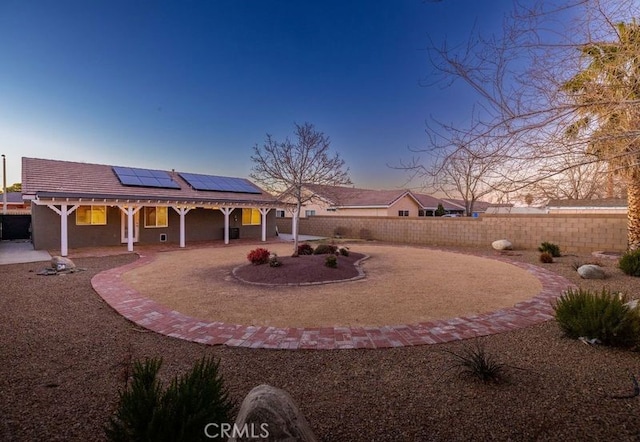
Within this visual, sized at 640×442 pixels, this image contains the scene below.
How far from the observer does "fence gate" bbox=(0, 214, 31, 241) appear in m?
18.1

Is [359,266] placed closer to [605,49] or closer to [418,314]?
[418,314]

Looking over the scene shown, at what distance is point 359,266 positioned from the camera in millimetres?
10484

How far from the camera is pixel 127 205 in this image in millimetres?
14297

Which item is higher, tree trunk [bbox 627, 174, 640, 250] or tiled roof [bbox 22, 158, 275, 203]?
tiled roof [bbox 22, 158, 275, 203]

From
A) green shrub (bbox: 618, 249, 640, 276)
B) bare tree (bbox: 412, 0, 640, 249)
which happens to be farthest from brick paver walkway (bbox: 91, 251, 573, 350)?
green shrub (bbox: 618, 249, 640, 276)

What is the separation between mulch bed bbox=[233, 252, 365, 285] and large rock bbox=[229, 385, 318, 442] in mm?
6141

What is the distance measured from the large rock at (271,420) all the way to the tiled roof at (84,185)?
48.4 feet

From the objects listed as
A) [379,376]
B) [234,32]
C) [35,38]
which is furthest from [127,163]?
[379,376]

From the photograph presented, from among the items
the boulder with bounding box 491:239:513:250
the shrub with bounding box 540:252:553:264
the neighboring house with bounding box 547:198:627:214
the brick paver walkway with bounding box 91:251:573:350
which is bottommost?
the brick paver walkway with bounding box 91:251:573:350

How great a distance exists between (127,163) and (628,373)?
2413 cm

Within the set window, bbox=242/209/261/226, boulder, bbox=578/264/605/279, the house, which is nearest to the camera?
boulder, bbox=578/264/605/279

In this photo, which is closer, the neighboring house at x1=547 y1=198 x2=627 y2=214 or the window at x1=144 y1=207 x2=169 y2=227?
the window at x1=144 y1=207 x2=169 y2=227

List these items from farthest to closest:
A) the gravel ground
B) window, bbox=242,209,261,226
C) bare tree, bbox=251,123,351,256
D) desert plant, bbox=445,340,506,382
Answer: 1. window, bbox=242,209,261,226
2. bare tree, bbox=251,123,351,256
3. desert plant, bbox=445,340,506,382
4. the gravel ground

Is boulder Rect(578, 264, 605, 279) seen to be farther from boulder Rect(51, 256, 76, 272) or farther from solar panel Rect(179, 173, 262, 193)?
solar panel Rect(179, 173, 262, 193)
